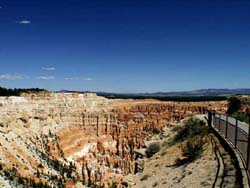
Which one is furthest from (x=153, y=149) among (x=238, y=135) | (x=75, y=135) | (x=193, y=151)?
(x=75, y=135)

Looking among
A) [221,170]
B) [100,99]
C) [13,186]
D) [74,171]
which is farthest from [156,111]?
[221,170]

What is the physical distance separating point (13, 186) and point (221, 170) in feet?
70.4

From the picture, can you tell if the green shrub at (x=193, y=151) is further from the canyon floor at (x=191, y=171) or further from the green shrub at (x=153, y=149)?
the green shrub at (x=153, y=149)

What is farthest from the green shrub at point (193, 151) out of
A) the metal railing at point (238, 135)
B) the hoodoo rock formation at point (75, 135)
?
the hoodoo rock formation at point (75, 135)

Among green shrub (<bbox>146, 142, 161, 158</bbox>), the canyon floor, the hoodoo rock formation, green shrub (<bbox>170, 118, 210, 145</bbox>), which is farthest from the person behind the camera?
the hoodoo rock formation

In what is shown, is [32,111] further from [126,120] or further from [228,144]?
[228,144]

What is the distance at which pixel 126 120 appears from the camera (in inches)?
2650

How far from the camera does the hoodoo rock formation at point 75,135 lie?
130 ft

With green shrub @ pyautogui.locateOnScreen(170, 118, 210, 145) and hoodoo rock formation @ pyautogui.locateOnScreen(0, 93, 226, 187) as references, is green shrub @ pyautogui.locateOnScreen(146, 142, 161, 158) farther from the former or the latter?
hoodoo rock formation @ pyautogui.locateOnScreen(0, 93, 226, 187)

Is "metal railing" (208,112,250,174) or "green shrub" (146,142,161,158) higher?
"metal railing" (208,112,250,174)

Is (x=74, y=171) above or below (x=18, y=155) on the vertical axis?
below

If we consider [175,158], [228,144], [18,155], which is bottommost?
[18,155]

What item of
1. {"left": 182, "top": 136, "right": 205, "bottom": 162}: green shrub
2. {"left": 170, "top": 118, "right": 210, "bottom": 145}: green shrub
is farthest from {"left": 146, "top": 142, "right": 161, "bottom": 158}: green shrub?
{"left": 182, "top": 136, "right": 205, "bottom": 162}: green shrub

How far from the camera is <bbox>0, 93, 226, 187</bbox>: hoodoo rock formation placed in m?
39.6
